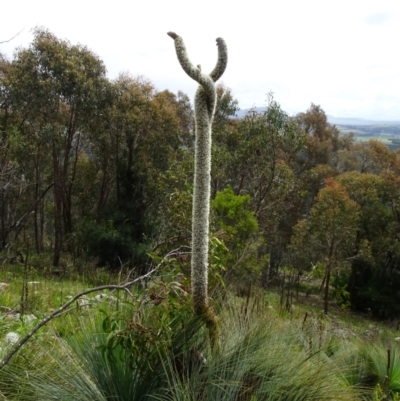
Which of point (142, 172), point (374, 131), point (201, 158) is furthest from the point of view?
point (374, 131)

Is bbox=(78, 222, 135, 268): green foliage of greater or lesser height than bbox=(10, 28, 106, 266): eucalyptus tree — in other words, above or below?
below

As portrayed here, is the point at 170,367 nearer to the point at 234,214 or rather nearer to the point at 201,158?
the point at 201,158

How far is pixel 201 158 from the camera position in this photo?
69.7 inches

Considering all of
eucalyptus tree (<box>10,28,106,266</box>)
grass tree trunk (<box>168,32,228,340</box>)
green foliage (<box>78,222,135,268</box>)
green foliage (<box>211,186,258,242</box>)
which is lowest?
green foliage (<box>78,222,135,268</box>)

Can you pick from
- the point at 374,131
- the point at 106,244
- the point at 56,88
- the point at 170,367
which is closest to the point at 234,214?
the point at 106,244

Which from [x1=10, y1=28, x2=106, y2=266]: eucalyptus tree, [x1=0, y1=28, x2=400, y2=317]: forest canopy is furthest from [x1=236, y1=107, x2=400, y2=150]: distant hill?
[x1=10, y1=28, x2=106, y2=266]: eucalyptus tree

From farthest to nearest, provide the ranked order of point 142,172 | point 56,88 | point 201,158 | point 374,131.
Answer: point 374,131 → point 142,172 → point 56,88 → point 201,158

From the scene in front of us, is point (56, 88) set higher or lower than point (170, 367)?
higher

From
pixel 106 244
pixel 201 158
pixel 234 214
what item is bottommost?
pixel 106 244

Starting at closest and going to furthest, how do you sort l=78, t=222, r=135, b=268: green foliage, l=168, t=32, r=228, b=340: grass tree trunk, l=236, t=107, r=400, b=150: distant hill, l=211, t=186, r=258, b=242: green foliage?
1. l=168, t=32, r=228, b=340: grass tree trunk
2. l=211, t=186, r=258, b=242: green foliage
3. l=78, t=222, r=135, b=268: green foliage
4. l=236, t=107, r=400, b=150: distant hill

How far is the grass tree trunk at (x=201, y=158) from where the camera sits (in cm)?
174

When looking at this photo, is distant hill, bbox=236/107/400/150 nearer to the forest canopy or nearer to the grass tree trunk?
the forest canopy

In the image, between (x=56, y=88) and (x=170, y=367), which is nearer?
(x=170, y=367)

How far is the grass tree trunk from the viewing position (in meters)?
1.74
